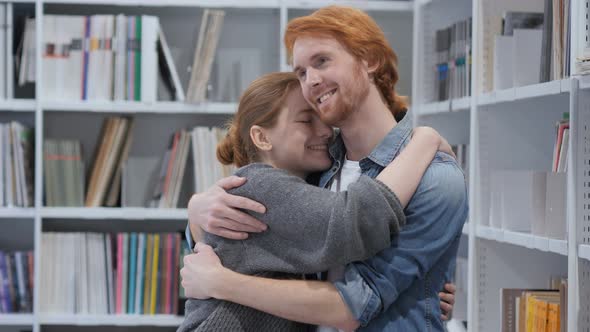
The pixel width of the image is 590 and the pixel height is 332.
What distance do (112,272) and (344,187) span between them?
7.09ft

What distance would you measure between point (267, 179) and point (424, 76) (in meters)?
2.18

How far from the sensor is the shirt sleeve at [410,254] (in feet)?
4.98

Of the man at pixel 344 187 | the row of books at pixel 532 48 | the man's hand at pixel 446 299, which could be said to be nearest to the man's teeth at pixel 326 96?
the man at pixel 344 187

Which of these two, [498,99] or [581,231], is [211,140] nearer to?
[498,99]

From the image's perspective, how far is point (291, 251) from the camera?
5.09 ft

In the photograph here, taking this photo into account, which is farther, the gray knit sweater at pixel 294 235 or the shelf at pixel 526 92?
the shelf at pixel 526 92

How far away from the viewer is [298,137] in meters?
1.74

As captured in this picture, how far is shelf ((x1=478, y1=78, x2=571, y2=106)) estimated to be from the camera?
86.7 inches

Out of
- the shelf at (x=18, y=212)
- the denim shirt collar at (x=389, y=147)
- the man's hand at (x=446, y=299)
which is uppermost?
the denim shirt collar at (x=389, y=147)

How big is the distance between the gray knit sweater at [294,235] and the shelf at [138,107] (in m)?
1.97

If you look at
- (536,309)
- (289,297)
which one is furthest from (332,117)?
(536,309)

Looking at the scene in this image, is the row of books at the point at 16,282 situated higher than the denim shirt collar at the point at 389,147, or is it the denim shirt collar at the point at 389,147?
the denim shirt collar at the point at 389,147

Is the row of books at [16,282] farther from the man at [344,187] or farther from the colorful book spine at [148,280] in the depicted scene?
the man at [344,187]

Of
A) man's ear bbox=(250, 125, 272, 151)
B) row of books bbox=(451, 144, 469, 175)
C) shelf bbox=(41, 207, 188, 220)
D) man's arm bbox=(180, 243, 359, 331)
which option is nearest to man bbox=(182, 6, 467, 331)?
man's arm bbox=(180, 243, 359, 331)
